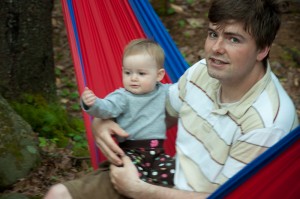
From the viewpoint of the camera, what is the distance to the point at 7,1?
11.8ft

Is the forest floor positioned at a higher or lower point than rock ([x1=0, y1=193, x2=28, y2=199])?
higher

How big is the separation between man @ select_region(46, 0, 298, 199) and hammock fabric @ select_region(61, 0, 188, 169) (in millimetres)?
445

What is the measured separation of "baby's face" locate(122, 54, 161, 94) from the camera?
2434 millimetres

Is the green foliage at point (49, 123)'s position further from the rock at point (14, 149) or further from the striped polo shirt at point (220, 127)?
the striped polo shirt at point (220, 127)

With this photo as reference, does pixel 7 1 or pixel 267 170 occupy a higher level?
pixel 7 1

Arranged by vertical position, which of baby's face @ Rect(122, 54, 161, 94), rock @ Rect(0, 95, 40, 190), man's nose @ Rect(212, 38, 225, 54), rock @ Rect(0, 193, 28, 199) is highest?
man's nose @ Rect(212, 38, 225, 54)

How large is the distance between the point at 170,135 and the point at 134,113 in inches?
10.7

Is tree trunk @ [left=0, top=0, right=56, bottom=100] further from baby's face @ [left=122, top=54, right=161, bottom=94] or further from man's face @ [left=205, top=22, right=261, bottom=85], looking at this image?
man's face @ [left=205, top=22, right=261, bottom=85]

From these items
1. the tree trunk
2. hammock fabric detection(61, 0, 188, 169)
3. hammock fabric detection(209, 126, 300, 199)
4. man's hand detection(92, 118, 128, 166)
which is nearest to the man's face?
hammock fabric detection(209, 126, 300, 199)

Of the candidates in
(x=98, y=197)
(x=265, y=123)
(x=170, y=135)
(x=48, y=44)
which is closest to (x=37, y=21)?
(x=48, y=44)

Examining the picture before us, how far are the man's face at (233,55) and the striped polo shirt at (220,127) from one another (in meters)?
0.07

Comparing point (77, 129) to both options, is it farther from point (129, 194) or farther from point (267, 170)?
point (267, 170)

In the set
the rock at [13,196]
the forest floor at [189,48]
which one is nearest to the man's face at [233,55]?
the rock at [13,196]

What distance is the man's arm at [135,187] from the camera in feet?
7.00
